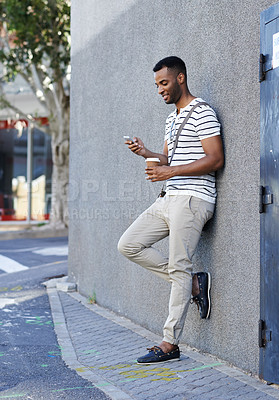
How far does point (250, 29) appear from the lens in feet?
14.2

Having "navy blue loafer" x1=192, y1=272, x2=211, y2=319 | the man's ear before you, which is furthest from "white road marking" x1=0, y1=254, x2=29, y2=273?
the man's ear

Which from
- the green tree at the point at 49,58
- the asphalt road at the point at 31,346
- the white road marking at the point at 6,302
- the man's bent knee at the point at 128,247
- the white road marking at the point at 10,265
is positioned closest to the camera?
the asphalt road at the point at 31,346

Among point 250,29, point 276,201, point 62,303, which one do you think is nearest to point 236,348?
point 276,201

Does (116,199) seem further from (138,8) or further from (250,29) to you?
(250,29)

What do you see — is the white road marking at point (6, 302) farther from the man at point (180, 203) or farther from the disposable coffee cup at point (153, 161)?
the disposable coffee cup at point (153, 161)

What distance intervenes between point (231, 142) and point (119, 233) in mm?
2676

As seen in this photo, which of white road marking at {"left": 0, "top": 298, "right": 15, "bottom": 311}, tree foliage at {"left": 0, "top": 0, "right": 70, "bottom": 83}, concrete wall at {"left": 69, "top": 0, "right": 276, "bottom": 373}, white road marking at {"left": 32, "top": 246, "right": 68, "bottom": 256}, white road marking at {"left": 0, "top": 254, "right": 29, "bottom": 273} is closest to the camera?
concrete wall at {"left": 69, "top": 0, "right": 276, "bottom": 373}

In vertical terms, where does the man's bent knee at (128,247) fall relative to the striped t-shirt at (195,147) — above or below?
below

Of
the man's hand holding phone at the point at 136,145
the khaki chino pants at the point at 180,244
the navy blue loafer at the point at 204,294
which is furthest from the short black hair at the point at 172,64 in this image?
the navy blue loafer at the point at 204,294

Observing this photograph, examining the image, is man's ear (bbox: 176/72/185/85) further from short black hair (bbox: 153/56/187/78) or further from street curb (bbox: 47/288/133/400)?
street curb (bbox: 47/288/133/400)

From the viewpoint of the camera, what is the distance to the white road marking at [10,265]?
34.8 feet

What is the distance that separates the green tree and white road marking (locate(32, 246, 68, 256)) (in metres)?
5.21

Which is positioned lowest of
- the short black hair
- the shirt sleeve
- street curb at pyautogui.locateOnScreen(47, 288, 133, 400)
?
street curb at pyautogui.locateOnScreen(47, 288, 133, 400)

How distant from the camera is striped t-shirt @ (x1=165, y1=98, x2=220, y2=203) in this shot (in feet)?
15.0
